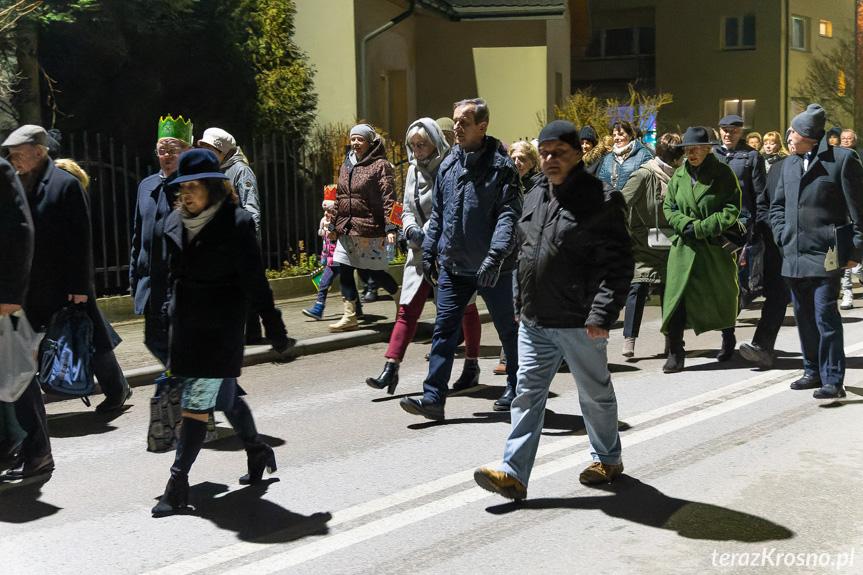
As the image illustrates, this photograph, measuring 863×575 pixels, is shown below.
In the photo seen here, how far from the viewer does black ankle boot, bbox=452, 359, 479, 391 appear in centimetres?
804

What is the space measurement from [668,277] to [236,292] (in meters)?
4.64

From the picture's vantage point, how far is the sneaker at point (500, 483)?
5020 mm

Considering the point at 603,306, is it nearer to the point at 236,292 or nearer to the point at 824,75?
the point at 236,292

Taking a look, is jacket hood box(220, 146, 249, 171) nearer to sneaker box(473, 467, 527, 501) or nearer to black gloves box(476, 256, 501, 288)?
black gloves box(476, 256, 501, 288)

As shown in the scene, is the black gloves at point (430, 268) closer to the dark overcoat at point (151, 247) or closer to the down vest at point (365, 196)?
the dark overcoat at point (151, 247)

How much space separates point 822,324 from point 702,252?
52.4 inches

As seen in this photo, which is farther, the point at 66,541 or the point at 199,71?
the point at 199,71

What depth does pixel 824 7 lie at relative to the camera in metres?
43.5

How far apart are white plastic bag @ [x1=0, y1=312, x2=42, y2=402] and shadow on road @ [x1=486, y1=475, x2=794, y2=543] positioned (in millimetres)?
2550

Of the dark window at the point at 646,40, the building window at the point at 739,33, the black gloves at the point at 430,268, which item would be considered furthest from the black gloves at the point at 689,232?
the dark window at the point at 646,40

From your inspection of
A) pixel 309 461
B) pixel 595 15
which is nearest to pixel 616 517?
pixel 309 461

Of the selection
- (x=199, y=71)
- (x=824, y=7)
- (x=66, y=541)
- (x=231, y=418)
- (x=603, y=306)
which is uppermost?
(x=824, y=7)

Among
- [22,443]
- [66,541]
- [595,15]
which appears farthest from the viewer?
[595,15]

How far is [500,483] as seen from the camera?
197 inches
